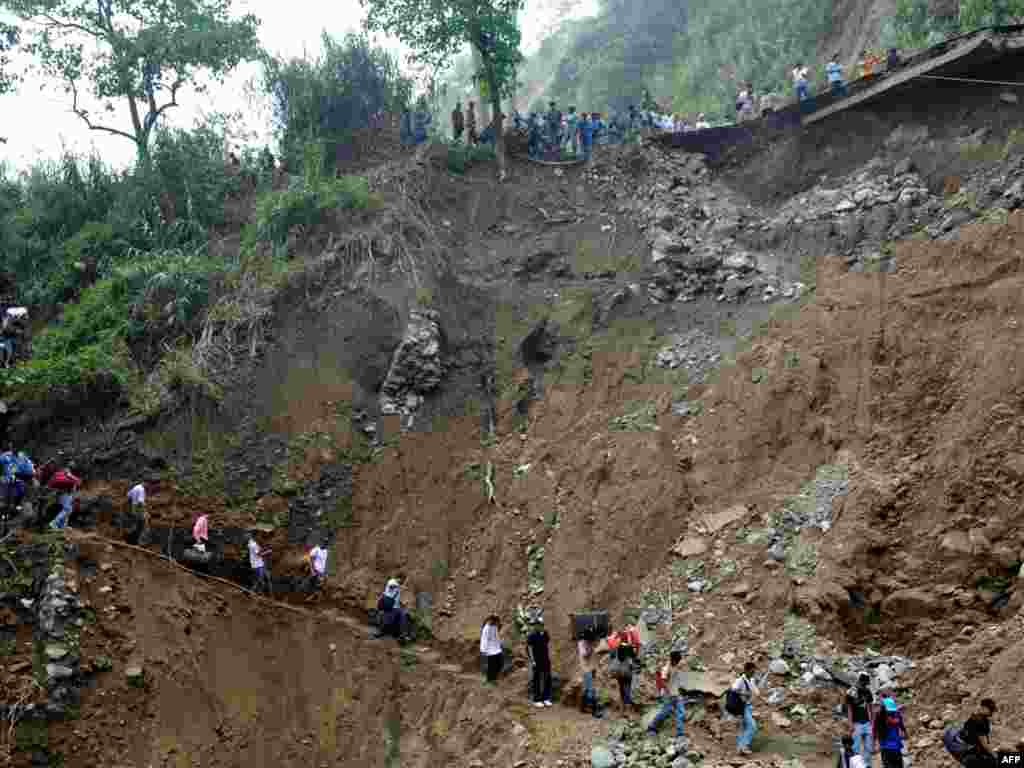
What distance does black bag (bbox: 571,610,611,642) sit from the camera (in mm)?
12523

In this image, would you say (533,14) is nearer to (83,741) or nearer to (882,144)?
(882,144)

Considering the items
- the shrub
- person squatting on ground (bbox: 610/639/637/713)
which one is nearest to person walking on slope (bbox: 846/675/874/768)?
person squatting on ground (bbox: 610/639/637/713)

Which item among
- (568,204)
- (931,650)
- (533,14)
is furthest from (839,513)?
(533,14)

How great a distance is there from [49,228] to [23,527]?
10.5m

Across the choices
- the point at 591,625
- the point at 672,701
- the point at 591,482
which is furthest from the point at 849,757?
the point at 591,482

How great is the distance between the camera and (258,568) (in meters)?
14.6

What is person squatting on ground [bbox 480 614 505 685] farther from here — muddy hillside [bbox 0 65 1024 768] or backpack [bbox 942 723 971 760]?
backpack [bbox 942 723 971 760]

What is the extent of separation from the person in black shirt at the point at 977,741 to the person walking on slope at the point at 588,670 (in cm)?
445

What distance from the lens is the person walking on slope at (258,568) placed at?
1454 cm

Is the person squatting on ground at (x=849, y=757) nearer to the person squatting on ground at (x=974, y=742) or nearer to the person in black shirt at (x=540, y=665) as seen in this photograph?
the person squatting on ground at (x=974, y=742)

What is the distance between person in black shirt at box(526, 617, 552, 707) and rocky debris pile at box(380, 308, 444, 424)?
5.65 meters

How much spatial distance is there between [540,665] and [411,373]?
21.6 ft

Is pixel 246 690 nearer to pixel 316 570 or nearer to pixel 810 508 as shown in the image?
pixel 316 570

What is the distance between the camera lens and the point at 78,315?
1900 centimetres
